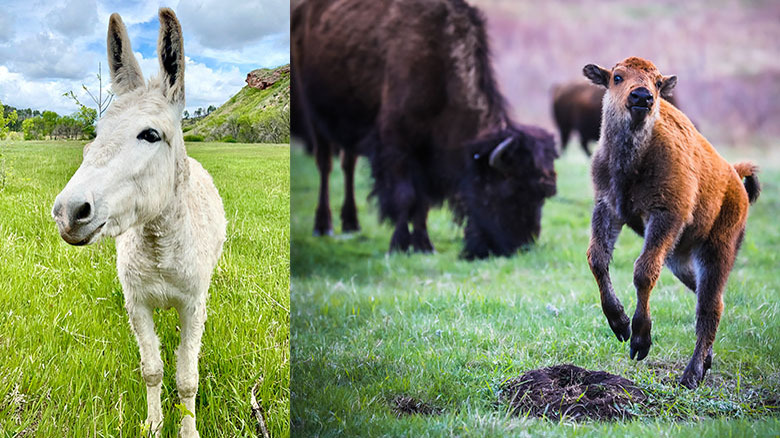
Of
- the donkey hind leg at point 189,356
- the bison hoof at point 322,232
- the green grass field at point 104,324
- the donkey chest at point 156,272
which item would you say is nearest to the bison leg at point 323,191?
the bison hoof at point 322,232

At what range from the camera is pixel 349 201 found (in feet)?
10.5

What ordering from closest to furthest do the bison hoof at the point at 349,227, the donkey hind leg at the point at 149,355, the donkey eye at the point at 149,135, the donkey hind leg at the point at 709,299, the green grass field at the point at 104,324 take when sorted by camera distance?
the donkey eye at the point at 149,135, the donkey hind leg at the point at 149,355, the green grass field at the point at 104,324, the donkey hind leg at the point at 709,299, the bison hoof at the point at 349,227

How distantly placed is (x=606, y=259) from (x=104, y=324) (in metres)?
1.97

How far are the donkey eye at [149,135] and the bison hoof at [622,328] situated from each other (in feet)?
6.10

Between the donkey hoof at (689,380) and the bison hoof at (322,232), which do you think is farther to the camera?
the bison hoof at (322,232)

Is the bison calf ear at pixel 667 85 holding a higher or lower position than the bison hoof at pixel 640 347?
higher

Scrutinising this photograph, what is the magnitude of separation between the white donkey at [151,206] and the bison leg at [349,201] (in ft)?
3.17

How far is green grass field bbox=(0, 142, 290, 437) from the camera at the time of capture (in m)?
2.24

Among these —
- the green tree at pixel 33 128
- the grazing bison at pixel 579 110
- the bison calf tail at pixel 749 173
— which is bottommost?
the bison calf tail at pixel 749 173

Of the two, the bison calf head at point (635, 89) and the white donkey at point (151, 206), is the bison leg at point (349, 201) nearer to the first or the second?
the white donkey at point (151, 206)

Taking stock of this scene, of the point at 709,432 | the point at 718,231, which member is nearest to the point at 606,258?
the point at 718,231

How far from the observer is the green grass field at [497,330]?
96.7 inches

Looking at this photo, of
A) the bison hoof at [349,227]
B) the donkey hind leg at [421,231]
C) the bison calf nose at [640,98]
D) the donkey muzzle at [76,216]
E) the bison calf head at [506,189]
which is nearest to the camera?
the donkey muzzle at [76,216]

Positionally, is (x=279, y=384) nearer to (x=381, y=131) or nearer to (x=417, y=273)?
(x=417, y=273)
